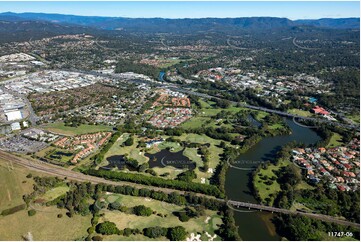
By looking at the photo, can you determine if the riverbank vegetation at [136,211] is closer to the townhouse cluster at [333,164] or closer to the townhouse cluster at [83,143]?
the townhouse cluster at [83,143]

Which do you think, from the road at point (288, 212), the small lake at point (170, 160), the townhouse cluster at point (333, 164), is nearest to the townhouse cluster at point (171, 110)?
the small lake at point (170, 160)

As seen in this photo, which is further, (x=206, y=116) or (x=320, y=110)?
(x=320, y=110)

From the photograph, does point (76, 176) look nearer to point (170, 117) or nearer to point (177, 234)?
point (177, 234)

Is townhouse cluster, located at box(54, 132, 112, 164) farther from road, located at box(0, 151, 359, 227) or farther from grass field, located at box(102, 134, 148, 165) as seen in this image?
road, located at box(0, 151, 359, 227)

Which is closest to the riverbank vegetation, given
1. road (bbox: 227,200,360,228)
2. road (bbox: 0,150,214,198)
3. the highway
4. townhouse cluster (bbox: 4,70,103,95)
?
road (bbox: 0,150,214,198)

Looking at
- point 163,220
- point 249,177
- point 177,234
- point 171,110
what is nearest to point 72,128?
point 171,110

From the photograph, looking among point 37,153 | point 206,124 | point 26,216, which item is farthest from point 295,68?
point 26,216
